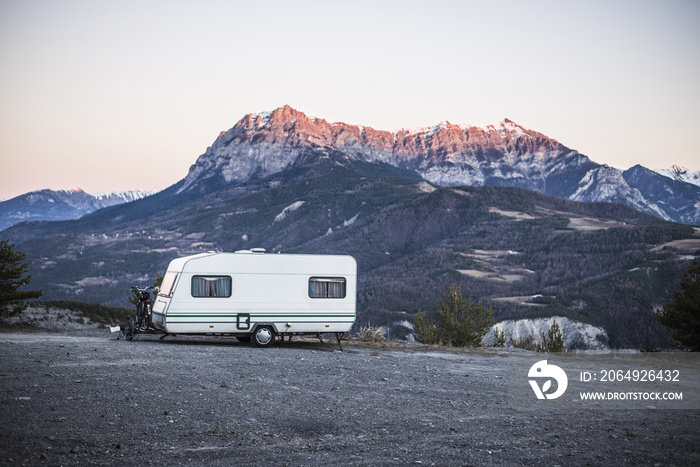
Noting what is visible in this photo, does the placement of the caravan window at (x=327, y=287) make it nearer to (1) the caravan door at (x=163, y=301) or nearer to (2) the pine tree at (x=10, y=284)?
(1) the caravan door at (x=163, y=301)

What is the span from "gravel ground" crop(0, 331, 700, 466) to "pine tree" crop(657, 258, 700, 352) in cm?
1580

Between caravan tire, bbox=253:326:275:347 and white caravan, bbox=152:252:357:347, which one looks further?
caravan tire, bbox=253:326:275:347

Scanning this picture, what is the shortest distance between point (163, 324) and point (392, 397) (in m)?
8.77

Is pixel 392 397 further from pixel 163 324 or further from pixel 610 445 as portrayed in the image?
pixel 163 324

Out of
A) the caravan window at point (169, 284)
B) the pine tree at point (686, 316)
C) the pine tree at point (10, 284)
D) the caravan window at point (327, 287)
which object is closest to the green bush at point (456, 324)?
the caravan window at point (327, 287)

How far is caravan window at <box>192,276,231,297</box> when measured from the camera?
17.7 metres

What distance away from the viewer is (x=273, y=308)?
720 inches

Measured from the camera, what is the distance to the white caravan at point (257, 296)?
57.7 feet

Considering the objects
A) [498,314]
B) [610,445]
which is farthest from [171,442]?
[498,314]

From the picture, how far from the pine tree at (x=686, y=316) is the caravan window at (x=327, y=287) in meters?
16.4

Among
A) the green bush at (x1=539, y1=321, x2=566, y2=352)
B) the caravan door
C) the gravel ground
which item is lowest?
the green bush at (x1=539, y1=321, x2=566, y2=352)

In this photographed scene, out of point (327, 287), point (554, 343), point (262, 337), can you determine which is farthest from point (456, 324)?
point (262, 337)

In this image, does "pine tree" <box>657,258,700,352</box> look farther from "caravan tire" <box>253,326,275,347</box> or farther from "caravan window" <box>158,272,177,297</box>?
"caravan window" <box>158,272,177,297</box>

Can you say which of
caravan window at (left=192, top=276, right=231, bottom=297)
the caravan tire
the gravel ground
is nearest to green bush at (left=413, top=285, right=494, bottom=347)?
the caravan tire
